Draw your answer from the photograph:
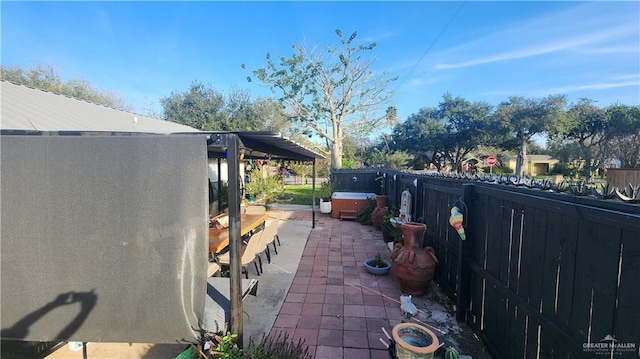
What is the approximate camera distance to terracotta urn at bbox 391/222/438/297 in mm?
3533

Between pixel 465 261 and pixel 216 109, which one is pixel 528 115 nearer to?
pixel 216 109

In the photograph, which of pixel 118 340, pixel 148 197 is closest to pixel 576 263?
pixel 148 197

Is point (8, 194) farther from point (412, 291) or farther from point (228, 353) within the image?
point (412, 291)

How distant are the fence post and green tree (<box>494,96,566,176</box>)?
2403 centimetres

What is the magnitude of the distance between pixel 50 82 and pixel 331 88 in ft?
55.1

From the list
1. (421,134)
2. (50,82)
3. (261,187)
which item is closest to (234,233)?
(261,187)

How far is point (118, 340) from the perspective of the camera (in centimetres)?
188

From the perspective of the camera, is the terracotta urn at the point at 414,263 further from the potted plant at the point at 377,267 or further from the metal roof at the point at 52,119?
the metal roof at the point at 52,119

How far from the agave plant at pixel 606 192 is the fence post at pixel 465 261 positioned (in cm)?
144

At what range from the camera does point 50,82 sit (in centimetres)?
1550

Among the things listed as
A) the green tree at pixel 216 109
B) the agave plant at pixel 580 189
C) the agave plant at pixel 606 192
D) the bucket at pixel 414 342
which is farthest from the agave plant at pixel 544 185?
the green tree at pixel 216 109

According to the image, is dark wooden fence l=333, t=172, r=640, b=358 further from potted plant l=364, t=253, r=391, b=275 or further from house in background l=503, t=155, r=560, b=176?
house in background l=503, t=155, r=560, b=176

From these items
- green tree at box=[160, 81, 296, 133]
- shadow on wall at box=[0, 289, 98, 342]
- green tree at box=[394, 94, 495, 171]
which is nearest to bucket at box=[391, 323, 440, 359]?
shadow on wall at box=[0, 289, 98, 342]

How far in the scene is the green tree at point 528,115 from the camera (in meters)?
21.3
